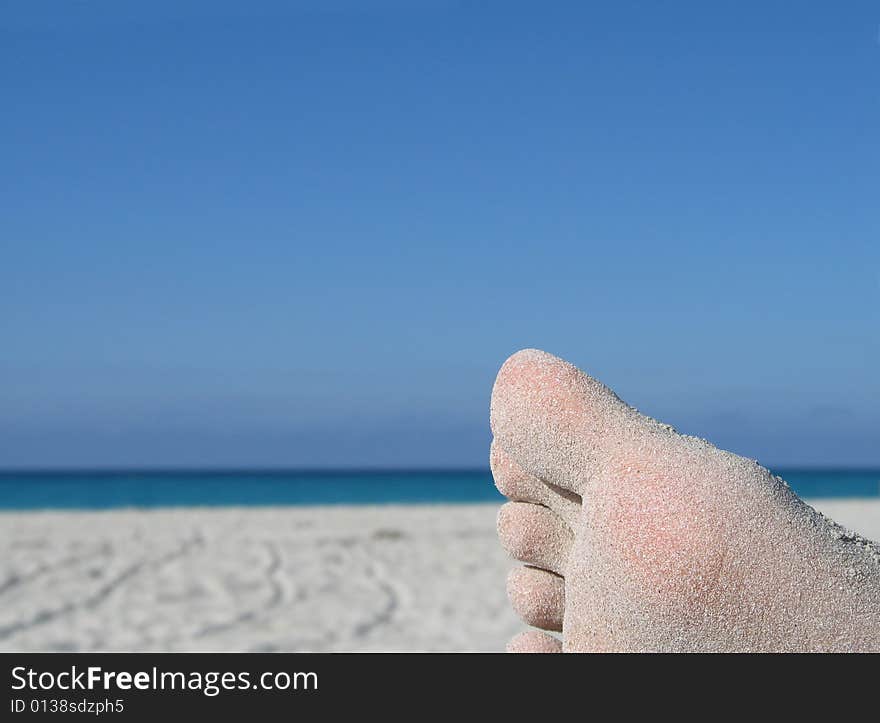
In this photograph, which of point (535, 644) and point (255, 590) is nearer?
point (535, 644)

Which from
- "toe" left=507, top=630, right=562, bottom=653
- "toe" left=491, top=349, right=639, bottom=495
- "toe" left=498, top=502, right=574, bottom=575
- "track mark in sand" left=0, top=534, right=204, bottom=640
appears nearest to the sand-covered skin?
"track mark in sand" left=0, top=534, right=204, bottom=640

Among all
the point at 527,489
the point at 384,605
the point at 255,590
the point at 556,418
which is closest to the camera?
the point at 556,418

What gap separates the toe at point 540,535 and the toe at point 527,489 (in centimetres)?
1

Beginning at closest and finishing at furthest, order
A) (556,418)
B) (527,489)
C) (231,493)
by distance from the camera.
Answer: (556,418) → (527,489) → (231,493)

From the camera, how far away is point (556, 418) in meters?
1.36

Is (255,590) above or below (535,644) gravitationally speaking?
above

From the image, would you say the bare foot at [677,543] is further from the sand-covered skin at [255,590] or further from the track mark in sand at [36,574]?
the track mark in sand at [36,574]

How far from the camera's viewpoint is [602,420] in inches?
52.8

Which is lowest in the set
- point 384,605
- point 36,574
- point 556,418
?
point 556,418

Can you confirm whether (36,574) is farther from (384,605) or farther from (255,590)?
(384,605)

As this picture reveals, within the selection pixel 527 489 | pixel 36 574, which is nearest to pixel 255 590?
pixel 36 574
